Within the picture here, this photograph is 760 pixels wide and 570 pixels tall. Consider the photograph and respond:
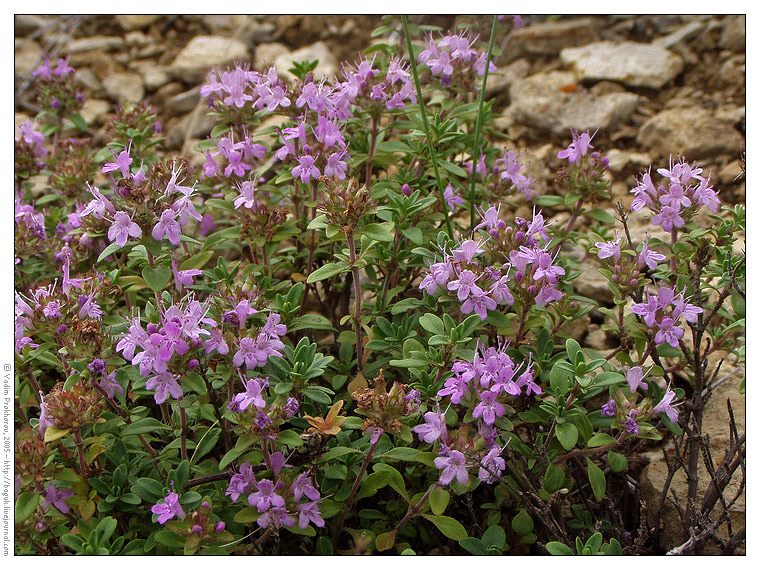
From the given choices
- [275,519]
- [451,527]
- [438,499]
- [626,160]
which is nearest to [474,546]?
[451,527]

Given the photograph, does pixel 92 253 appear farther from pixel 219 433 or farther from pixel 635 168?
pixel 635 168

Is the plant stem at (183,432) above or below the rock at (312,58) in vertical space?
below

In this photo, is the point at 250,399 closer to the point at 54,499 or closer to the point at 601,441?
the point at 54,499

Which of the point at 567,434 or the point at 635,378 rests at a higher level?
the point at 635,378

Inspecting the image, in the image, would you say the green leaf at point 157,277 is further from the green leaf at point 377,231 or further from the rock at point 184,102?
the rock at point 184,102

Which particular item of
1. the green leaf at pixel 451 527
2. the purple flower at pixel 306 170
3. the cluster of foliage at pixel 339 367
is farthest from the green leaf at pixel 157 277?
the green leaf at pixel 451 527

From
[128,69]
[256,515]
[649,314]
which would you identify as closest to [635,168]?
[649,314]
